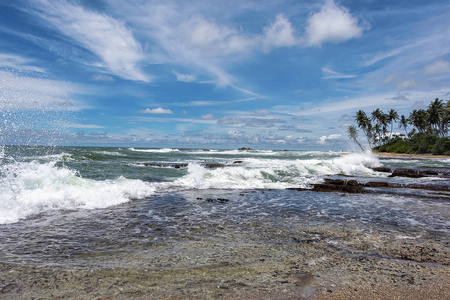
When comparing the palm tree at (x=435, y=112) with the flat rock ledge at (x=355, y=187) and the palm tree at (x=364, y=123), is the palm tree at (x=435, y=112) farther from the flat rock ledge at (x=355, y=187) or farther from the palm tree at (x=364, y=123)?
the flat rock ledge at (x=355, y=187)

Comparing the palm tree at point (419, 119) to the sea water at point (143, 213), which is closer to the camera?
the sea water at point (143, 213)

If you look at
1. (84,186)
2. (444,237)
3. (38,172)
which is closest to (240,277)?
(444,237)

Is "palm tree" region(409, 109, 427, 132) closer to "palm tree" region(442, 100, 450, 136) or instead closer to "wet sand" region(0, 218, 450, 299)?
"palm tree" region(442, 100, 450, 136)

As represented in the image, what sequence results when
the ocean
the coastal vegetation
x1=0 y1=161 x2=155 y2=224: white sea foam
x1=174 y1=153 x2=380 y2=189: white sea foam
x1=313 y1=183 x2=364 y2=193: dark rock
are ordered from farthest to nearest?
the coastal vegetation → x1=174 y1=153 x2=380 y2=189: white sea foam → x1=313 y1=183 x2=364 y2=193: dark rock → x1=0 y1=161 x2=155 y2=224: white sea foam → the ocean

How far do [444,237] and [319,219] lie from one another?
2794mm

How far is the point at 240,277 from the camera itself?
3881 millimetres

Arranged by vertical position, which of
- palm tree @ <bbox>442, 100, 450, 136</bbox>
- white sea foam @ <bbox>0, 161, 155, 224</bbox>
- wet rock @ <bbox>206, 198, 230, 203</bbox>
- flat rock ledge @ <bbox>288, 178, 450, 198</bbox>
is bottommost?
flat rock ledge @ <bbox>288, 178, 450, 198</bbox>

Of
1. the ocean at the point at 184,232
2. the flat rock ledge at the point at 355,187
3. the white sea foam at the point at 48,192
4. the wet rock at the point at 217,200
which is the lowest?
the flat rock ledge at the point at 355,187

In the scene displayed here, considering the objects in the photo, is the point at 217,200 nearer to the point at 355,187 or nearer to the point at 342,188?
the point at 342,188

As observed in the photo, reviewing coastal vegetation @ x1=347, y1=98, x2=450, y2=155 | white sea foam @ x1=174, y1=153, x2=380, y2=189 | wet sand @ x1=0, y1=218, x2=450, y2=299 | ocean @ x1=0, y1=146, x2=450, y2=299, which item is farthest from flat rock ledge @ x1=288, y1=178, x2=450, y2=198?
coastal vegetation @ x1=347, y1=98, x2=450, y2=155

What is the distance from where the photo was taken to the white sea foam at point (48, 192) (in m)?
8.08

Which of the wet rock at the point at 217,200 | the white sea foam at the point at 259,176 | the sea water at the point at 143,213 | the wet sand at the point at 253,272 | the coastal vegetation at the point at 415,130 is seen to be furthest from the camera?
the coastal vegetation at the point at 415,130

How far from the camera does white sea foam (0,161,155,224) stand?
8078 millimetres

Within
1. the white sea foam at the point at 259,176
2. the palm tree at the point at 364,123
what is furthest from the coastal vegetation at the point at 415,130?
the white sea foam at the point at 259,176
